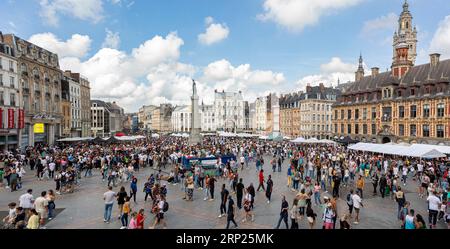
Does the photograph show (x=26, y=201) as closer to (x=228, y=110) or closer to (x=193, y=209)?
(x=193, y=209)

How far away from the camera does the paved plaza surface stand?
A: 11422 millimetres

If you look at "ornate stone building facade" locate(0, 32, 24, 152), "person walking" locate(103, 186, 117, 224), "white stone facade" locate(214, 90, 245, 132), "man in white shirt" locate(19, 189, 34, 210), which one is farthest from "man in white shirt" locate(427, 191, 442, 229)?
"white stone facade" locate(214, 90, 245, 132)

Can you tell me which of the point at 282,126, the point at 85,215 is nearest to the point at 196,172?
the point at 85,215

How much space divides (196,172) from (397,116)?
128ft

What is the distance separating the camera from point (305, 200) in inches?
479

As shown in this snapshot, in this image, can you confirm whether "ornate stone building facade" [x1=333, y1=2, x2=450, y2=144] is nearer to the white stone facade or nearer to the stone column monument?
the stone column monument

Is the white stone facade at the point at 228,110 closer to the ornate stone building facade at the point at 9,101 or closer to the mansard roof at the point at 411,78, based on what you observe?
the mansard roof at the point at 411,78

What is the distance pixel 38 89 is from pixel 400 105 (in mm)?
57420

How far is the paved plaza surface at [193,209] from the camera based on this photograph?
450 inches

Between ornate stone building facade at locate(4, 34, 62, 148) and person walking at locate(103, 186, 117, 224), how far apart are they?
36.5 meters

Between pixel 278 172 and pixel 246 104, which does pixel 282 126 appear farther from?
pixel 278 172

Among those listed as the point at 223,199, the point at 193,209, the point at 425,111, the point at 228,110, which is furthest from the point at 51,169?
the point at 228,110

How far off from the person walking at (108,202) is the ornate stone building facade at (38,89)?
3650 centimetres
